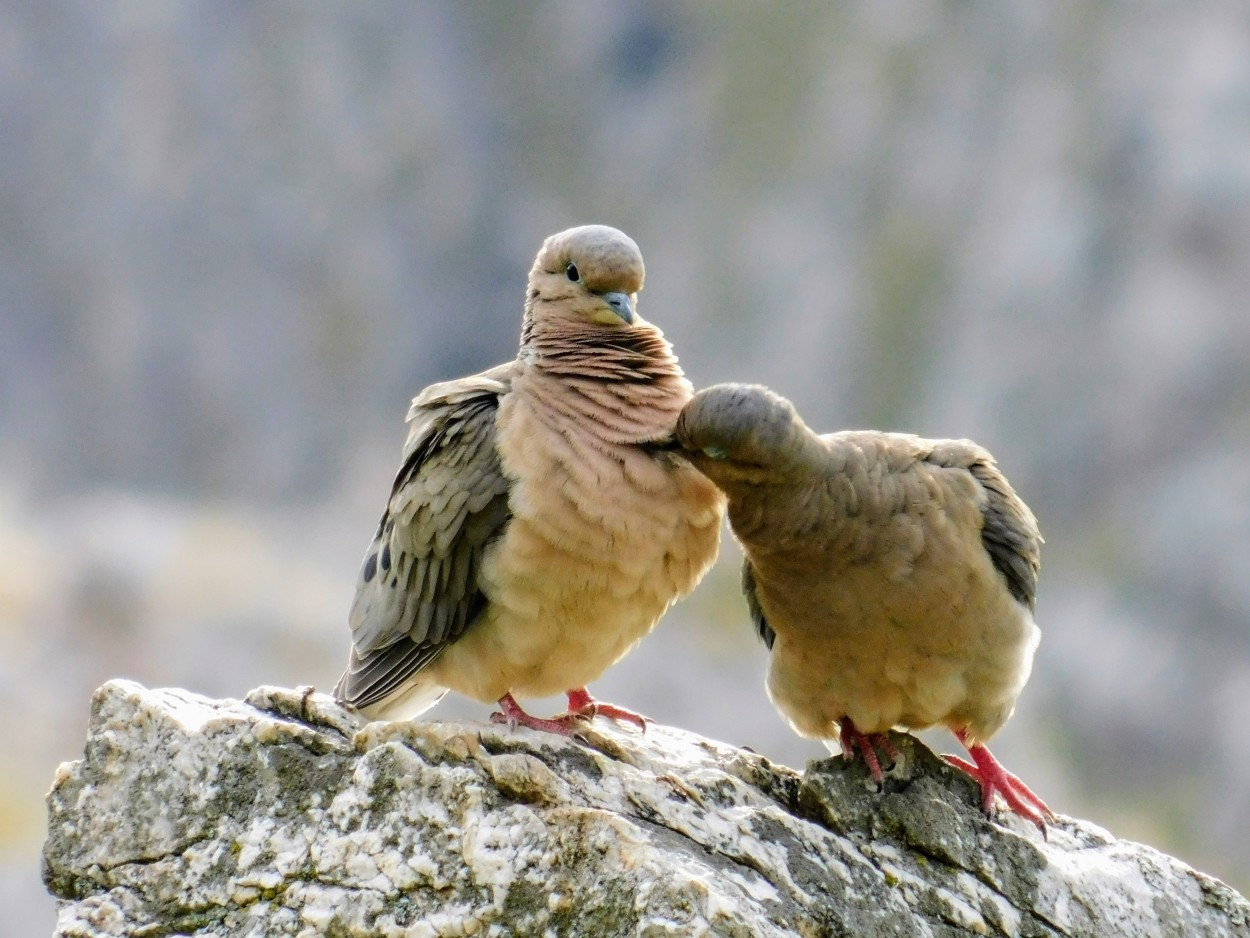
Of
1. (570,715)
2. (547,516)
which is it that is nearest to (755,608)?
(570,715)

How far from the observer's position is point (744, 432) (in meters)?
4.62

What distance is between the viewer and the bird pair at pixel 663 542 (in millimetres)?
4809

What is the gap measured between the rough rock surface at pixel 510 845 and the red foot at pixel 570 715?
11 cm

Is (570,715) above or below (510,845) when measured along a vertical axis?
above

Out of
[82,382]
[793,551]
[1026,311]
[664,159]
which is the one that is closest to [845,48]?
[664,159]

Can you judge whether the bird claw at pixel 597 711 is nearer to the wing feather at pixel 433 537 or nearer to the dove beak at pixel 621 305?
the wing feather at pixel 433 537

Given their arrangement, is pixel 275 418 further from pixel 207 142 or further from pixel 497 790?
pixel 497 790

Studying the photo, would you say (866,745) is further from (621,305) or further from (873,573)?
(621,305)

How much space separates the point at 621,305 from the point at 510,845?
1955 millimetres

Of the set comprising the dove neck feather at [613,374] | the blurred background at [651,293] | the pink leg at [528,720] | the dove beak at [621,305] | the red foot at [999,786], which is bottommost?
the pink leg at [528,720]

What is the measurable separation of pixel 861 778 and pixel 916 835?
258 mm

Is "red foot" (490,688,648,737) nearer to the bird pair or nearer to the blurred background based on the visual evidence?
the bird pair

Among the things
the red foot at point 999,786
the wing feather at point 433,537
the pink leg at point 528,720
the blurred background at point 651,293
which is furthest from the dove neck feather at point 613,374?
the blurred background at point 651,293

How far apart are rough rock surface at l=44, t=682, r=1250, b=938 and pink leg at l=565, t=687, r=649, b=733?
0.33 meters
